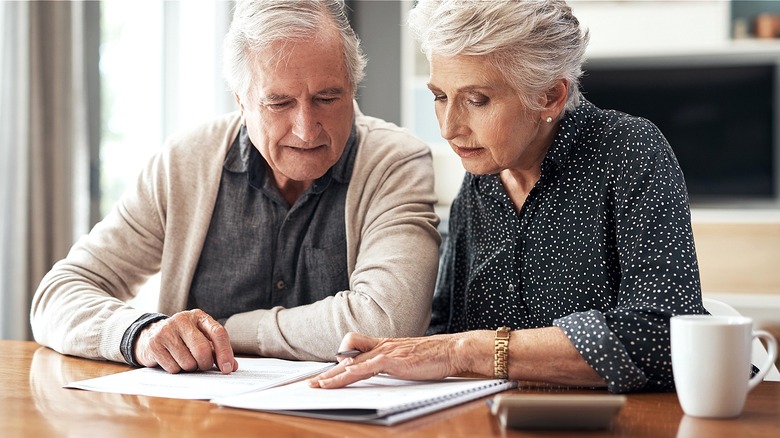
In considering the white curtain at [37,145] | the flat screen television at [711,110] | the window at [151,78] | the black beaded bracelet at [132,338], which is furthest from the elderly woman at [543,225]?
the flat screen television at [711,110]

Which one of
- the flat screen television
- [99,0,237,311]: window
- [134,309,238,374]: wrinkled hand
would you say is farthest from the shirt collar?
the flat screen television

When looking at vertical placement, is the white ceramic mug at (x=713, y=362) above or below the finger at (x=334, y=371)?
above

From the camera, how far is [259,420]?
1.06 m

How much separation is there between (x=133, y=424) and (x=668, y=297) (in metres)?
0.71

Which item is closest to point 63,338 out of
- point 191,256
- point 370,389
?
point 191,256

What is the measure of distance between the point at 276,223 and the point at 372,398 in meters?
0.72

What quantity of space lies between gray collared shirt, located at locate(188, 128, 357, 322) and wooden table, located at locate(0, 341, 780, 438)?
0.52 meters

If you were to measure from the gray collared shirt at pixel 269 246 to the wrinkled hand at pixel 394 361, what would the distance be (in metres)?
0.45

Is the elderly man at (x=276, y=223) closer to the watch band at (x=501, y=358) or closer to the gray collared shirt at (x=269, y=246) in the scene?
the gray collared shirt at (x=269, y=246)

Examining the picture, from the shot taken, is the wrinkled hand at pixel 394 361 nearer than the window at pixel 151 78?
Yes

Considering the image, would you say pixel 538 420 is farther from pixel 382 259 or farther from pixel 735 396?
pixel 382 259

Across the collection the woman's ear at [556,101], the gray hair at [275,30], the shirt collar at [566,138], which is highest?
the gray hair at [275,30]

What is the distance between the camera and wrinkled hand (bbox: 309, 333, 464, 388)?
1220mm

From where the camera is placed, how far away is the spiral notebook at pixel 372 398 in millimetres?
1060
